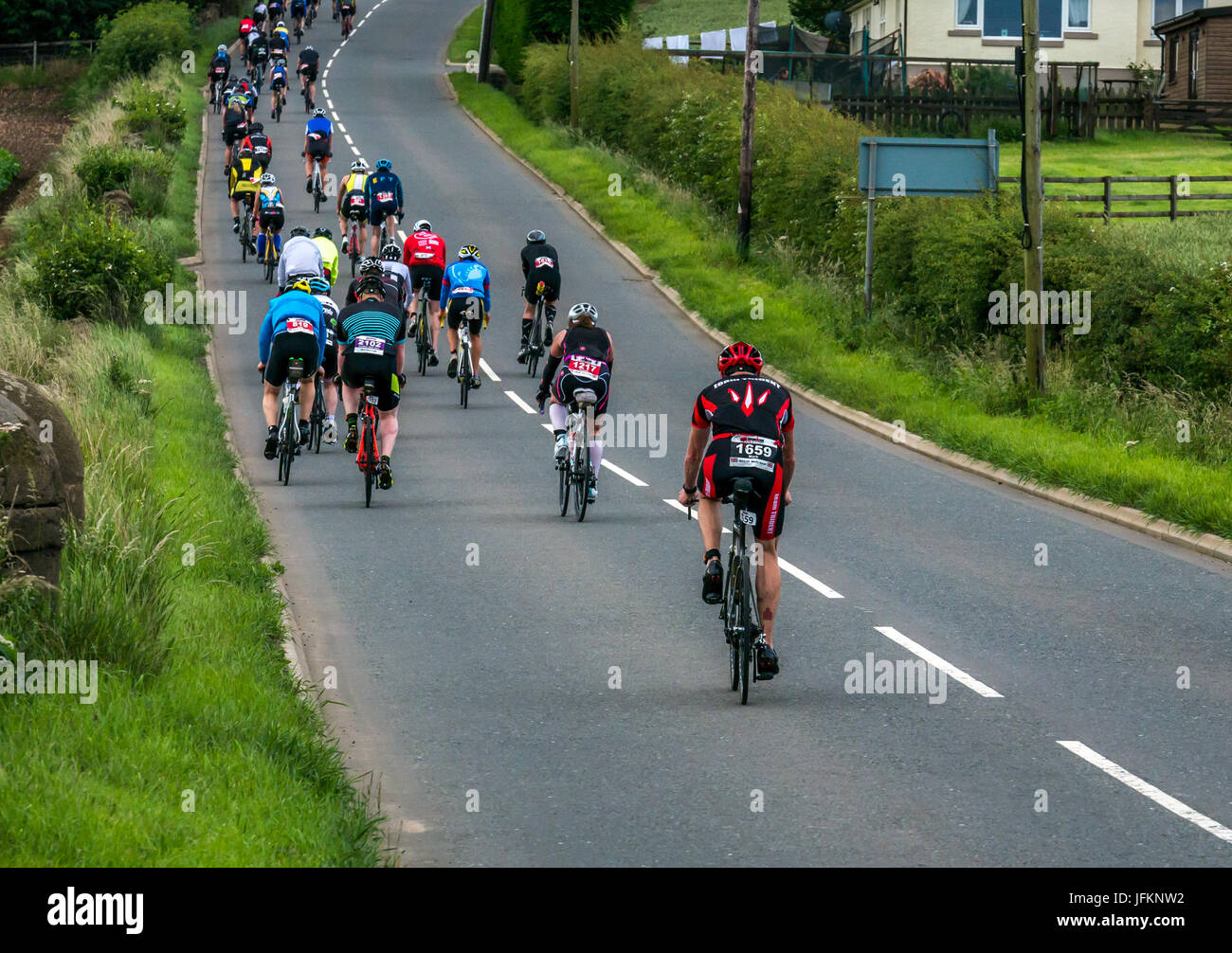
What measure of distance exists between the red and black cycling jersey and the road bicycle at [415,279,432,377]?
50.4 feet

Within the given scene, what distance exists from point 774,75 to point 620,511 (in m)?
43.0

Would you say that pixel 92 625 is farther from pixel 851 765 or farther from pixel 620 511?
pixel 620 511

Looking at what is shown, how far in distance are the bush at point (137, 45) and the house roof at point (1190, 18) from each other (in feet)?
117

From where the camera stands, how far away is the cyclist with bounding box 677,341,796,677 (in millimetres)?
10266

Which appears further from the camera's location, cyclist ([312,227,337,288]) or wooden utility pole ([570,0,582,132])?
wooden utility pole ([570,0,582,132])

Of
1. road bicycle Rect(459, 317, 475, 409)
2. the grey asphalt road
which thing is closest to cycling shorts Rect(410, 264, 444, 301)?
road bicycle Rect(459, 317, 475, 409)

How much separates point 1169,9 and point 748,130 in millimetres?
33928

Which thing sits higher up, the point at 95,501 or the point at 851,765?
the point at 95,501

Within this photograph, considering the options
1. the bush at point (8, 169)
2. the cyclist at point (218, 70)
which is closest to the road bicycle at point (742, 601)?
the bush at point (8, 169)

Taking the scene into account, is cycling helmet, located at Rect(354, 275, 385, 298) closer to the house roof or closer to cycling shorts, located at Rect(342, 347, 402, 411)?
cycling shorts, located at Rect(342, 347, 402, 411)

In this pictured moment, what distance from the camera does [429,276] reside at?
999 inches

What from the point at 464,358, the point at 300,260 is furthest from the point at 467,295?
the point at 300,260

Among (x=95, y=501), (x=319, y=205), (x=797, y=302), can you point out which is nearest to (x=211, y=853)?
(x=95, y=501)
